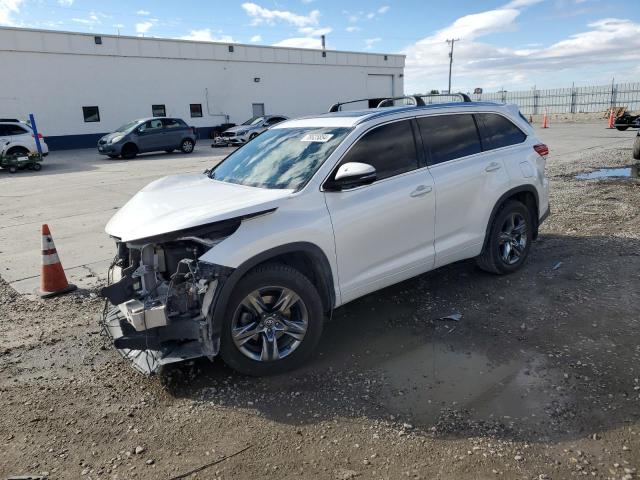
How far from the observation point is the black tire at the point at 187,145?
891 inches

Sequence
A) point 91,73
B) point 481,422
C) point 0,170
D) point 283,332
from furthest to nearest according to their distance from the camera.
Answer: point 91,73 → point 0,170 → point 283,332 → point 481,422

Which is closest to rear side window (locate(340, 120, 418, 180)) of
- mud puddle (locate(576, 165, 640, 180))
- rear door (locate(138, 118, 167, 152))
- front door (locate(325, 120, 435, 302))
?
front door (locate(325, 120, 435, 302))

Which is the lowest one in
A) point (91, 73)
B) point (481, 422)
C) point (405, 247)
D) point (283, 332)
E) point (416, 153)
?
point (481, 422)

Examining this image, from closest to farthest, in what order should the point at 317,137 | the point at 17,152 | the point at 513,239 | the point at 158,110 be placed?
the point at 317,137, the point at 513,239, the point at 17,152, the point at 158,110

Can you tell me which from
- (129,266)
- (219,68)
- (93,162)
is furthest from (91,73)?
(129,266)

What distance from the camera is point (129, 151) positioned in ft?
68.8

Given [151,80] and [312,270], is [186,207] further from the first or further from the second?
[151,80]

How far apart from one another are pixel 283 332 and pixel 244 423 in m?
0.70

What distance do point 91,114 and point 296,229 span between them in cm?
2990

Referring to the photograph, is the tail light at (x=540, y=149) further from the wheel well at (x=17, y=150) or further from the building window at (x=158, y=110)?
the building window at (x=158, y=110)

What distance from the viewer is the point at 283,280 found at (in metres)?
3.46

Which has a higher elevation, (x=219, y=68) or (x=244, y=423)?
(x=219, y=68)

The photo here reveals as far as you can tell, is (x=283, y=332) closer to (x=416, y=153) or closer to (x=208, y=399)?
(x=208, y=399)

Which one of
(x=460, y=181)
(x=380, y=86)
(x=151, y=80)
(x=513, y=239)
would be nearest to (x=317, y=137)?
(x=460, y=181)
